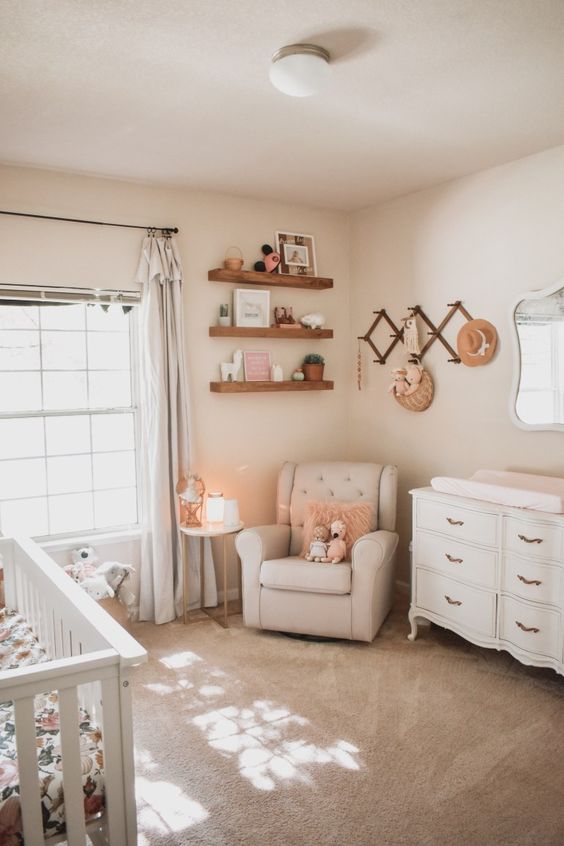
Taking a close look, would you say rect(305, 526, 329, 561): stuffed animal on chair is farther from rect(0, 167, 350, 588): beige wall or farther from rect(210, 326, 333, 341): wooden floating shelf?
rect(210, 326, 333, 341): wooden floating shelf

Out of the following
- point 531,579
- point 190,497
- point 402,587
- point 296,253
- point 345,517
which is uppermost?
point 296,253

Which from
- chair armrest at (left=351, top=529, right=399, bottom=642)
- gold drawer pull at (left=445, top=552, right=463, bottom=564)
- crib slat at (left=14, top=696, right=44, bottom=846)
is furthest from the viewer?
chair armrest at (left=351, top=529, right=399, bottom=642)

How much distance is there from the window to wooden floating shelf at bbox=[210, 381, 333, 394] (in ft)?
1.79

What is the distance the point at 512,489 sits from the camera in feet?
10.0

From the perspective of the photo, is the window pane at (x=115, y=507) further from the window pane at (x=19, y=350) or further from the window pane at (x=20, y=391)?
the window pane at (x=19, y=350)

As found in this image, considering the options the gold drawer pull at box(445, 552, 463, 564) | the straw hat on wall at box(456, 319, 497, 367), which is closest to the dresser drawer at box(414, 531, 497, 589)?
the gold drawer pull at box(445, 552, 463, 564)

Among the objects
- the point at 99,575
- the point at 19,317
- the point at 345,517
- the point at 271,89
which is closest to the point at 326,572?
Result: the point at 345,517

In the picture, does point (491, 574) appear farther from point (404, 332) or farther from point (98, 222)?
point (98, 222)

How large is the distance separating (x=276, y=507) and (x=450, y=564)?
1.45 metres

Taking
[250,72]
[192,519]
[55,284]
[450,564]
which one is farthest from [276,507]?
[250,72]

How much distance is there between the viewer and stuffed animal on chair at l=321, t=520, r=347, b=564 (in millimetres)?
3529

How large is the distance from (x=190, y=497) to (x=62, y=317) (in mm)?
1272

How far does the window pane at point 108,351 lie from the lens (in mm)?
3799

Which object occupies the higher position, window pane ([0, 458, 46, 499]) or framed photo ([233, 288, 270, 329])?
framed photo ([233, 288, 270, 329])
